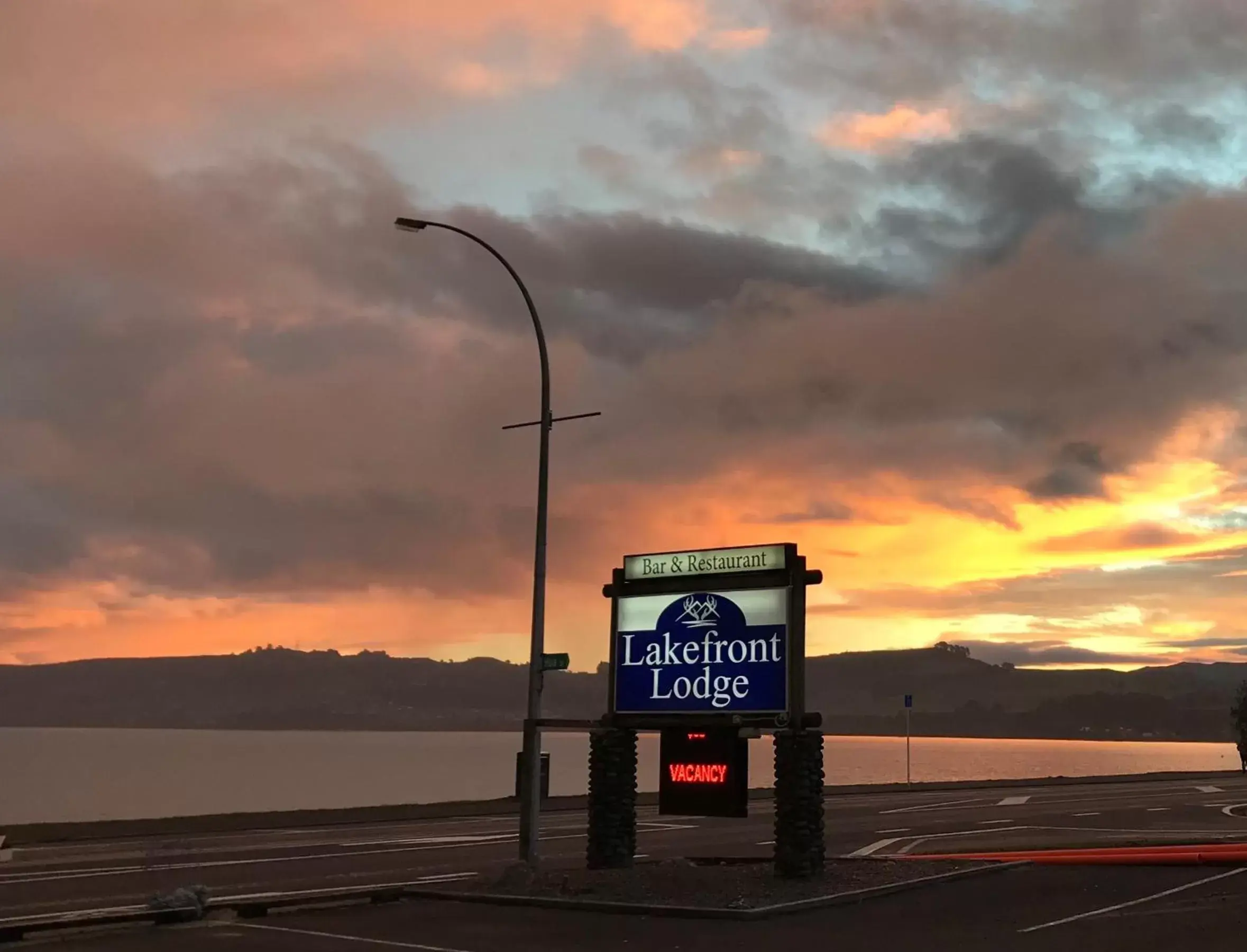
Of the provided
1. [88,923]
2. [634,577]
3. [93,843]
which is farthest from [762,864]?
[93,843]

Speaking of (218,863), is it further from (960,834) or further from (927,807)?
(927,807)

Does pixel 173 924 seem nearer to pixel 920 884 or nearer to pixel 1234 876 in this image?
pixel 920 884

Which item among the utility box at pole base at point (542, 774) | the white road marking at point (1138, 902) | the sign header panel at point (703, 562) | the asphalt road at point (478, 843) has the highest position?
the sign header panel at point (703, 562)

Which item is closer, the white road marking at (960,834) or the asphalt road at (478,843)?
the asphalt road at (478,843)

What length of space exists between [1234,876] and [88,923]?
18826 mm

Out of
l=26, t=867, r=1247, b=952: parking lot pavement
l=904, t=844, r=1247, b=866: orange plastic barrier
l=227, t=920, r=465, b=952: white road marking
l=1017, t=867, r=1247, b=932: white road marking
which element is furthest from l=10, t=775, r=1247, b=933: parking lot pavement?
l=1017, t=867, r=1247, b=932: white road marking


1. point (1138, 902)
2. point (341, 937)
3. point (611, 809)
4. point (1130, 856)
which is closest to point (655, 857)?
point (611, 809)

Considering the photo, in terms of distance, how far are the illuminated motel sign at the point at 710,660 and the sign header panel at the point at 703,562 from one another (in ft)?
0.07

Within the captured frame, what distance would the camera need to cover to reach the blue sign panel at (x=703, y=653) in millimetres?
22453

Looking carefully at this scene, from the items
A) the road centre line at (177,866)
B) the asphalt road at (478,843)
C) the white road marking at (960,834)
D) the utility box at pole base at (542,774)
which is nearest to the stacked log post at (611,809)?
the utility box at pole base at (542,774)

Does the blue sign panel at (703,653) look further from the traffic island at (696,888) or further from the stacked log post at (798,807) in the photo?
the traffic island at (696,888)

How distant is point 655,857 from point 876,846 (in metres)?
6.39

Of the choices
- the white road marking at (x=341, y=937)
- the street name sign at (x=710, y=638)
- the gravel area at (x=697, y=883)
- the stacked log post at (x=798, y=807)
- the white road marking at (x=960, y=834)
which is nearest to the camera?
the white road marking at (x=341, y=937)

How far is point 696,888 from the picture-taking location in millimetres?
19938
